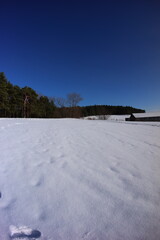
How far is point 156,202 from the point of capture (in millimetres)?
1488

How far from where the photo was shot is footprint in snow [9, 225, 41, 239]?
3.50 feet

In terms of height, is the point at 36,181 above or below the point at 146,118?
below

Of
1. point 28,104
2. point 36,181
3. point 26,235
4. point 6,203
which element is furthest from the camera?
point 28,104

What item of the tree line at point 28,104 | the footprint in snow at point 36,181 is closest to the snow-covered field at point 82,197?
the footprint in snow at point 36,181

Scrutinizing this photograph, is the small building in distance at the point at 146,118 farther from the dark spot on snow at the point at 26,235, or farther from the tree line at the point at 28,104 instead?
the dark spot on snow at the point at 26,235

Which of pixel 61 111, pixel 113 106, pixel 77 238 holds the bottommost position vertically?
pixel 77 238

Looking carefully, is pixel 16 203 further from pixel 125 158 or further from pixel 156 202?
pixel 125 158

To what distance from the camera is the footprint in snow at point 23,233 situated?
3.50 feet

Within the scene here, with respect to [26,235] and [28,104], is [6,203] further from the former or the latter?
[28,104]

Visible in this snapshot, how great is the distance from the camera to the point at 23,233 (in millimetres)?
1097

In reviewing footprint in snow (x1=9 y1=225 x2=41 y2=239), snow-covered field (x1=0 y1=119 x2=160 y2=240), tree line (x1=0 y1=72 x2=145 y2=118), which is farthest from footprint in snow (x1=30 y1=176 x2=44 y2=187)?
tree line (x1=0 y1=72 x2=145 y2=118)

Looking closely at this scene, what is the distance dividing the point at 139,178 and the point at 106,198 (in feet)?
2.72

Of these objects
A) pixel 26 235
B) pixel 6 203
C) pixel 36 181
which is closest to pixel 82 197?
pixel 26 235

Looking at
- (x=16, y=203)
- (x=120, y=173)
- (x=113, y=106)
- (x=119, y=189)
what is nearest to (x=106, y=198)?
(x=119, y=189)
